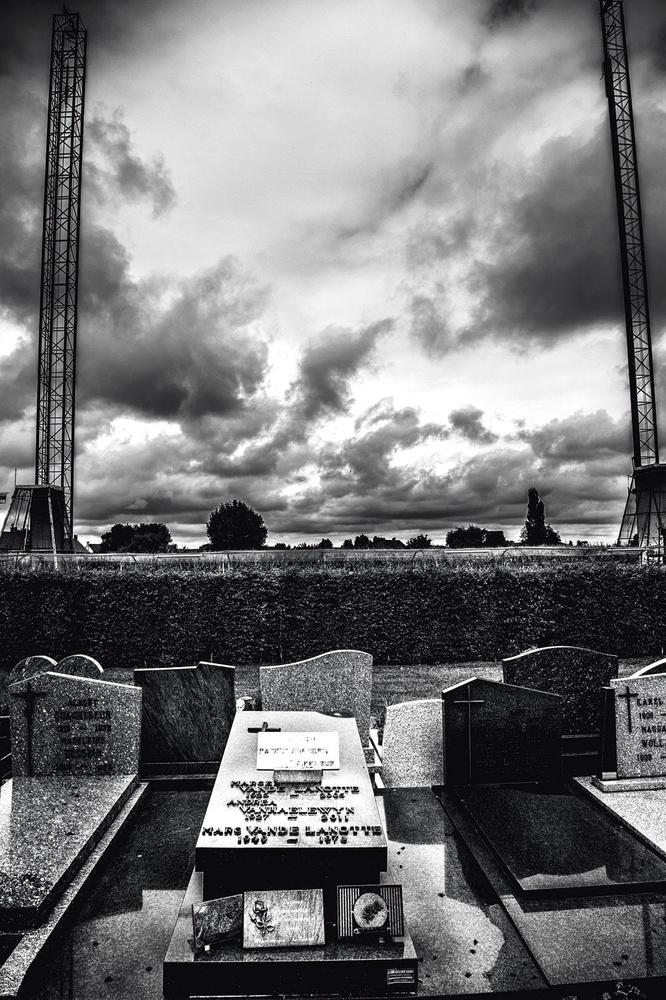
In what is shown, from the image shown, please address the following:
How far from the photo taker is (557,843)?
4.89 meters

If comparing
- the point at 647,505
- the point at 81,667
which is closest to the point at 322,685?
the point at 81,667

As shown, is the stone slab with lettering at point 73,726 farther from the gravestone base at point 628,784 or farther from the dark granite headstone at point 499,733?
the gravestone base at point 628,784

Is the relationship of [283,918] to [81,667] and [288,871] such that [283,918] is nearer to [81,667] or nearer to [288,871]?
[288,871]

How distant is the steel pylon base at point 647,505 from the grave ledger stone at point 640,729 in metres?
23.2

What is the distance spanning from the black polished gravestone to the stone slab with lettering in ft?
4.82

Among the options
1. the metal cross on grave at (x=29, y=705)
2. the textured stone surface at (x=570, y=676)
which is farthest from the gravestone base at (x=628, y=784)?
the metal cross on grave at (x=29, y=705)

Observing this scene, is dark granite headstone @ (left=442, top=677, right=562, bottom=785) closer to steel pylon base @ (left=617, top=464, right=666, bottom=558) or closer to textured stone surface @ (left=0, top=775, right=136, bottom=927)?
textured stone surface @ (left=0, top=775, right=136, bottom=927)

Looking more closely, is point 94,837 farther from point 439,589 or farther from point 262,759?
point 439,589

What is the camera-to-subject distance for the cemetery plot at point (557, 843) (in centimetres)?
432

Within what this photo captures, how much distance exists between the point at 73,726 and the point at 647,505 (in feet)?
89.8

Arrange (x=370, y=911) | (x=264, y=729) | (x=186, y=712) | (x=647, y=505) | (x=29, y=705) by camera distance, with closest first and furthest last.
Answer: (x=370, y=911), (x=264, y=729), (x=29, y=705), (x=186, y=712), (x=647, y=505)

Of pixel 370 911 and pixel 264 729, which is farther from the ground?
pixel 264 729

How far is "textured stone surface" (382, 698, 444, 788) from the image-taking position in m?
6.02

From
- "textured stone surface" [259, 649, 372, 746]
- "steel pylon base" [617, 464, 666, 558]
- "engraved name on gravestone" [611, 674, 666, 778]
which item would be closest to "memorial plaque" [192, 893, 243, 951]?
"textured stone surface" [259, 649, 372, 746]
